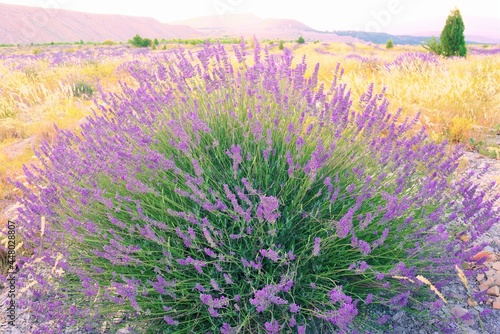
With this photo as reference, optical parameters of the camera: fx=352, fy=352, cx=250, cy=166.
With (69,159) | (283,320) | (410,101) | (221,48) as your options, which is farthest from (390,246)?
(410,101)

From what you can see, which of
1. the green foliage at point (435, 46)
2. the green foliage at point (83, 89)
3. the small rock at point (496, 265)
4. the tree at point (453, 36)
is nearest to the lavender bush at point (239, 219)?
the small rock at point (496, 265)

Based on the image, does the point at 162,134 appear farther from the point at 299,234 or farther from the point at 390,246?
the point at 390,246

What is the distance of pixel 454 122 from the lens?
4.57 m

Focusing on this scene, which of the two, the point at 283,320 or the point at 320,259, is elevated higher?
the point at 320,259

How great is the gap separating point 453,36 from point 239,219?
49.9 ft

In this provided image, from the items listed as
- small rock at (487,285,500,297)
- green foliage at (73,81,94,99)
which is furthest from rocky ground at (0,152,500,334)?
green foliage at (73,81,94,99)

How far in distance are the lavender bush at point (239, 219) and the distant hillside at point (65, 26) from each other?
111m

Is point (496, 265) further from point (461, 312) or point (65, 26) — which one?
point (65, 26)

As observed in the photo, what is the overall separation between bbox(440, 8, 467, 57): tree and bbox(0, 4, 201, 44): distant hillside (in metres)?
106

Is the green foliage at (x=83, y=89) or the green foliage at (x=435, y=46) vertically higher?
the green foliage at (x=435, y=46)

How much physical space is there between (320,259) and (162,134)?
1.24 meters

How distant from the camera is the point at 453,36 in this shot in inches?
532

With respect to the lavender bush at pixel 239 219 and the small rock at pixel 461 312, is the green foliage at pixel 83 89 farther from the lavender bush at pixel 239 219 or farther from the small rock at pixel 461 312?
the small rock at pixel 461 312

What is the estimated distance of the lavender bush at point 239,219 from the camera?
1566 mm
